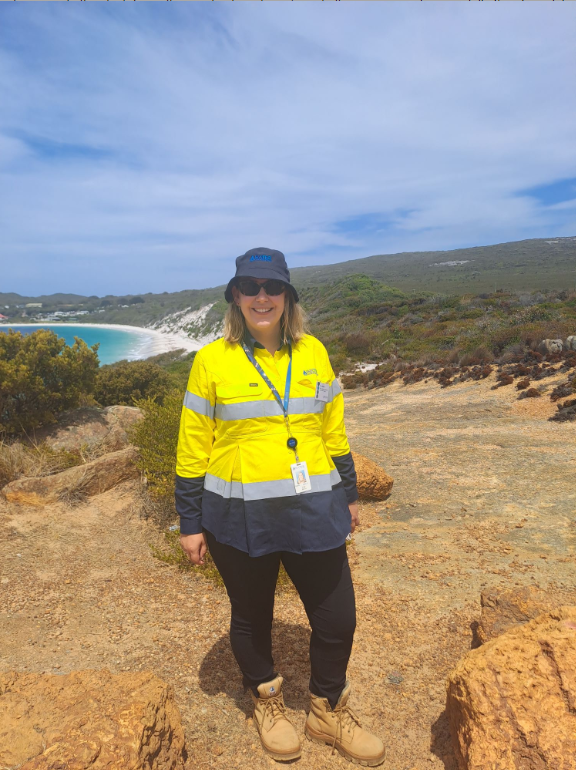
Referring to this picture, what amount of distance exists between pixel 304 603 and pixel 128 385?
8126 mm

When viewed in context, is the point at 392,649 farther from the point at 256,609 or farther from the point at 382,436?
the point at 382,436

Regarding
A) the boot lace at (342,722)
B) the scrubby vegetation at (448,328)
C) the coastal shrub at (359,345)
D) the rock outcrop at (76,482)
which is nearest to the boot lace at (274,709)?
the boot lace at (342,722)

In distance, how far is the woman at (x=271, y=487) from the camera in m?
1.84

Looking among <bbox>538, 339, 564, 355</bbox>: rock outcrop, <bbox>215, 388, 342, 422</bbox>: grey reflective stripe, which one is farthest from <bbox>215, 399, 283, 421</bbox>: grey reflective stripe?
<bbox>538, 339, 564, 355</bbox>: rock outcrop

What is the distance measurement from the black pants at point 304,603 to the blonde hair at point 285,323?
84 cm

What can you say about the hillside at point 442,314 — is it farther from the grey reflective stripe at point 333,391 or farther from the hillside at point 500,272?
the grey reflective stripe at point 333,391

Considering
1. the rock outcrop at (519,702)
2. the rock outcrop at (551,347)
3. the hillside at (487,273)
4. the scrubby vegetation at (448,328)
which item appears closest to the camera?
the rock outcrop at (519,702)

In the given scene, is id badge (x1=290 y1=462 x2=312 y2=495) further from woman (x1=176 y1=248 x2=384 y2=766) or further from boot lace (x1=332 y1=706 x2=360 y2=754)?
boot lace (x1=332 y1=706 x2=360 y2=754)

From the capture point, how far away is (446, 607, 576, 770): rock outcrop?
5.24ft

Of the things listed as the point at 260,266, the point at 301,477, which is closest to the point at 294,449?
the point at 301,477

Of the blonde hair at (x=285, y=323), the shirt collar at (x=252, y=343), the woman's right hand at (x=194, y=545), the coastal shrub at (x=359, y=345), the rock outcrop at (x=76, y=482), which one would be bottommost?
the coastal shrub at (x=359, y=345)

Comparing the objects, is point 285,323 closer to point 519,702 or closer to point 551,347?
point 519,702

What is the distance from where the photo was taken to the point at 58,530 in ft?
14.2

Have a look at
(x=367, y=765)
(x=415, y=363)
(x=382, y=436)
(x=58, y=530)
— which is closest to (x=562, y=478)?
(x=382, y=436)
